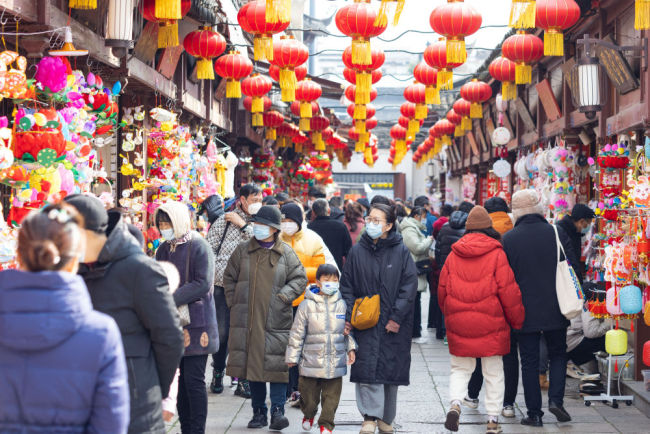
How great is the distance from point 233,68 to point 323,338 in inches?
244

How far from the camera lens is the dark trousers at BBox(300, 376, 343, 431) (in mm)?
6719

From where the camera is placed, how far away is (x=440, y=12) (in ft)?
32.5

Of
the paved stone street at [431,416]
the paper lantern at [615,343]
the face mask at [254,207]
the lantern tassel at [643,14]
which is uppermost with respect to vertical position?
the lantern tassel at [643,14]

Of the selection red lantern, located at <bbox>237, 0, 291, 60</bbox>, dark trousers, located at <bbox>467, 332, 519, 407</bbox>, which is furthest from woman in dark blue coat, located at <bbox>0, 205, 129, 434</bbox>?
red lantern, located at <bbox>237, 0, 291, 60</bbox>

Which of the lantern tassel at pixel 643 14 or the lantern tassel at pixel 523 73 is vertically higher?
the lantern tassel at pixel 523 73

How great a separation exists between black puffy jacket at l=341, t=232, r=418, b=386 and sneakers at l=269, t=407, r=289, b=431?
0.71 m

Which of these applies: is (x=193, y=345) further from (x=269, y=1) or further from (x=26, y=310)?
(x=269, y=1)

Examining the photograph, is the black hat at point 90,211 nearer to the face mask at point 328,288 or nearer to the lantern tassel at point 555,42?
the face mask at point 328,288

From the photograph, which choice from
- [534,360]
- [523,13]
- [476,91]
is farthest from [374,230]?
[476,91]

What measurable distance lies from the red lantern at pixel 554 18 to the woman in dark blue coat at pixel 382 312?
366cm

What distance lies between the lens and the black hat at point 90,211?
11.5ft

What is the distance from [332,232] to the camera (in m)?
9.71

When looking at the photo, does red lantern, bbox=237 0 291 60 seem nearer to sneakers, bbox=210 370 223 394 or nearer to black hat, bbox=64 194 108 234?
sneakers, bbox=210 370 223 394

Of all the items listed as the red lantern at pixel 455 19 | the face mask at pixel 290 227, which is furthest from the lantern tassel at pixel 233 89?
the face mask at pixel 290 227
